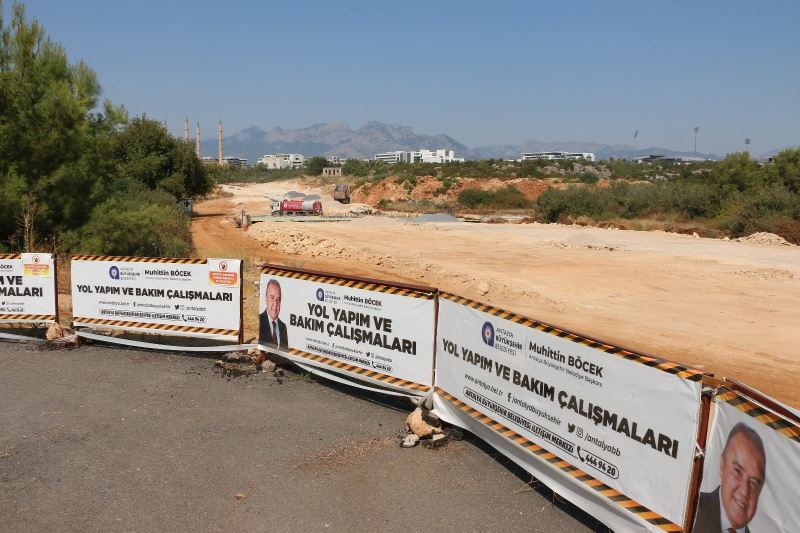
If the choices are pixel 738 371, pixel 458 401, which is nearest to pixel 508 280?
pixel 738 371

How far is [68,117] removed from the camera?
59.6 ft

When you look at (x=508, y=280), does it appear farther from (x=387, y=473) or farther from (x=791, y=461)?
(x=791, y=461)

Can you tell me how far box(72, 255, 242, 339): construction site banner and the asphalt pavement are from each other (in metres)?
1.31

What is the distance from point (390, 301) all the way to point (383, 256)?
A: 21.7 m

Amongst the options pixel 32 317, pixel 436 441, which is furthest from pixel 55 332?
pixel 436 441

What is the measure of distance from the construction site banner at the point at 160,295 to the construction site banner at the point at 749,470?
7633 millimetres

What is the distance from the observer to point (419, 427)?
7613 millimetres

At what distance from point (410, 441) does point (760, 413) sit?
4024mm

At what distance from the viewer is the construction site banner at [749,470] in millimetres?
4039

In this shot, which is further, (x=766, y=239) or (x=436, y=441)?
(x=766, y=239)

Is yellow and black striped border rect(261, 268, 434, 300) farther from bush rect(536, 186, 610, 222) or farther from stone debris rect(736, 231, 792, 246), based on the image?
bush rect(536, 186, 610, 222)

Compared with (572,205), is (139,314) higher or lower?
lower

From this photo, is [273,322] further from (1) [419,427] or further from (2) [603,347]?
(2) [603,347]

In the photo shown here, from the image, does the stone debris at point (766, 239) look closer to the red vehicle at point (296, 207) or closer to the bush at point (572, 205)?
the bush at point (572, 205)
